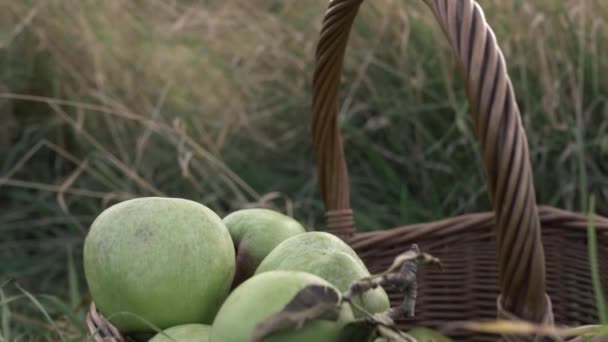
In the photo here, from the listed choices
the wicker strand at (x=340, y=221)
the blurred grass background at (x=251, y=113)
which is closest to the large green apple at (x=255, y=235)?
the wicker strand at (x=340, y=221)

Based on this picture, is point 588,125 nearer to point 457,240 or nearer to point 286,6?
point 457,240

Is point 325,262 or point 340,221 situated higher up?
point 325,262

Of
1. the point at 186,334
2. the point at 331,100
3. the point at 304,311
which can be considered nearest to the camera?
the point at 304,311

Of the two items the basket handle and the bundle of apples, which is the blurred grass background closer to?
the bundle of apples

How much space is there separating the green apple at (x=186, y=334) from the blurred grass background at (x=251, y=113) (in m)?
0.84

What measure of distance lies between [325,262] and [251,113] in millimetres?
1491

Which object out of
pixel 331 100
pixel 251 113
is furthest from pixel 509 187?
pixel 251 113

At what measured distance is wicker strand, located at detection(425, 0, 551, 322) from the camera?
707 millimetres

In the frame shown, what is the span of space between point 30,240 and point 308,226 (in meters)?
Result: 0.75

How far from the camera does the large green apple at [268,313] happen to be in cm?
68

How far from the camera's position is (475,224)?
1.27 m

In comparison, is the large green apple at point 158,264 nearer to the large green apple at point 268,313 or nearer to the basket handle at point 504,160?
the large green apple at point 268,313

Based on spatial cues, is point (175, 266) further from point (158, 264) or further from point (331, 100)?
point (331, 100)

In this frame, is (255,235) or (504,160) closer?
(504,160)
